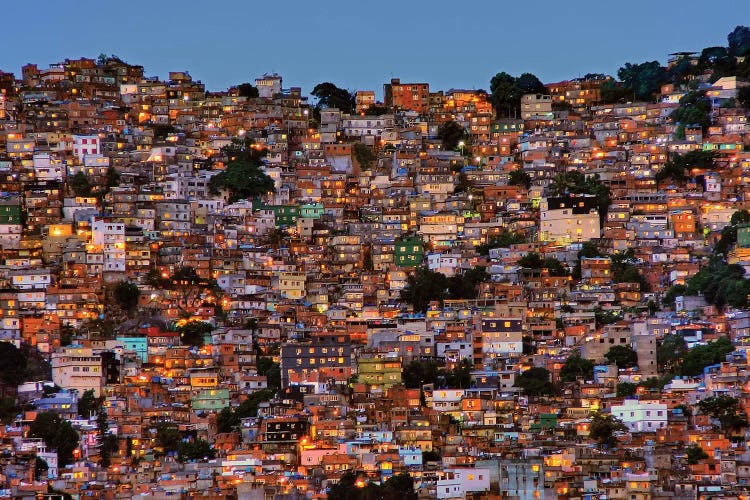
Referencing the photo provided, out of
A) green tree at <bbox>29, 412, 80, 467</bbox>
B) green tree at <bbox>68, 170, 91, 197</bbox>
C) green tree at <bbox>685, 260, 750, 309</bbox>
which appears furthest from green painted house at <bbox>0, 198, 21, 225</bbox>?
green tree at <bbox>685, 260, 750, 309</bbox>

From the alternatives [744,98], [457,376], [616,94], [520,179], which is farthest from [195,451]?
[616,94]

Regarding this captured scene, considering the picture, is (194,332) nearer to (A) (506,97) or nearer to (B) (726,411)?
(B) (726,411)

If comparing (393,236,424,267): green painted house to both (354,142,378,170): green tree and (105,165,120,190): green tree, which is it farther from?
(105,165,120,190): green tree

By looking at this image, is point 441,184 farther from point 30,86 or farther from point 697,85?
point 30,86

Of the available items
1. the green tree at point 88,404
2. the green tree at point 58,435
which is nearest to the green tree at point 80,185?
the green tree at point 88,404

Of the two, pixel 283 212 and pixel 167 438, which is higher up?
pixel 283 212

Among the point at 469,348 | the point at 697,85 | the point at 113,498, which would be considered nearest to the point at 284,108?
the point at 697,85
